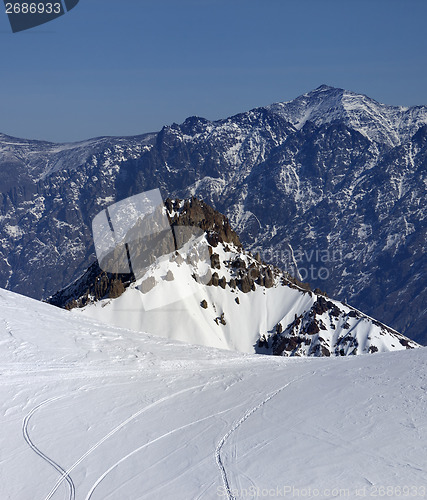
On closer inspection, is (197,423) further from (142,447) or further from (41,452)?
(41,452)

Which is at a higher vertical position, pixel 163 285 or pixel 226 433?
pixel 226 433

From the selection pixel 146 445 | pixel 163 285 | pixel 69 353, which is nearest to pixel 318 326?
pixel 163 285

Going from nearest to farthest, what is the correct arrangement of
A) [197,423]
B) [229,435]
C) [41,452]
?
1. [41,452]
2. [229,435]
3. [197,423]

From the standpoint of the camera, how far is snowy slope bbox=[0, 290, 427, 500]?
28047 millimetres

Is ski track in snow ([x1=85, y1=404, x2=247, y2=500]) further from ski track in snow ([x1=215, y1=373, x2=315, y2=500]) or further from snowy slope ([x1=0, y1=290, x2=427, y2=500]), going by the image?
ski track in snow ([x1=215, y1=373, x2=315, y2=500])

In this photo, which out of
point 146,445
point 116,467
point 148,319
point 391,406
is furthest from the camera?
point 148,319

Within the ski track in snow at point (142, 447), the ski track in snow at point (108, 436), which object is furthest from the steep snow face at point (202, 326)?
the ski track in snow at point (142, 447)

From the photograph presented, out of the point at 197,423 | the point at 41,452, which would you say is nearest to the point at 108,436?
the point at 41,452

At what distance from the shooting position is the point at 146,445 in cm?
3256

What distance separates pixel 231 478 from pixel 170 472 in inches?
118

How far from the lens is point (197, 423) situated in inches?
1390

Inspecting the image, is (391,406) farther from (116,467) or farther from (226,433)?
(116,467)

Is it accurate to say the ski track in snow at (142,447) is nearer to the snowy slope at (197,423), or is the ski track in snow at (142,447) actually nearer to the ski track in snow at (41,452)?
the snowy slope at (197,423)

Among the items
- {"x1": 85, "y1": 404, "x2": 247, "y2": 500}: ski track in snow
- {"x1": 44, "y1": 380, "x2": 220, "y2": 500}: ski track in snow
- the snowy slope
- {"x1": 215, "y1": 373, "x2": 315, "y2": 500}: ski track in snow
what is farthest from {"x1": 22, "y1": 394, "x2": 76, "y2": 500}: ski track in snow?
{"x1": 215, "y1": 373, "x2": 315, "y2": 500}: ski track in snow
